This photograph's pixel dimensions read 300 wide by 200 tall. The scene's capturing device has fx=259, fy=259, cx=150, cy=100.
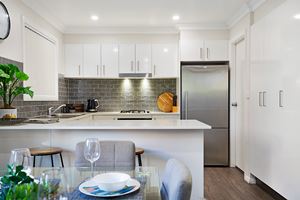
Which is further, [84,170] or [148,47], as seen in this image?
[148,47]

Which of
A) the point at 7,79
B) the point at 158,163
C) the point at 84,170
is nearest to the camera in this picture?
the point at 84,170

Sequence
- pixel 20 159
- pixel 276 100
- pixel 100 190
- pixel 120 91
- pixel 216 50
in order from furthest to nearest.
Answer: pixel 120 91 → pixel 216 50 → pixel 276 100 → pixel 100 190 → pixel 20 159

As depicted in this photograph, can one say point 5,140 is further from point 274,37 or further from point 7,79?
point 274,37

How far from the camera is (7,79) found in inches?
96.1

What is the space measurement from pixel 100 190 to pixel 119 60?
12.6 ft

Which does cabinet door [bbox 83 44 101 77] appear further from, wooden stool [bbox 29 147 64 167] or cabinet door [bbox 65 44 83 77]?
wooden stool [bbox 29 147 64 167]

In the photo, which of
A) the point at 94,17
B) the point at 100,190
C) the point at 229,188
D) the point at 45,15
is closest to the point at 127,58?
the point at 94,17

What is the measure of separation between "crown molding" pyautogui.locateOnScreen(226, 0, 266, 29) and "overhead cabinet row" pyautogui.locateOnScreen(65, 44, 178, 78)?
1.14 m

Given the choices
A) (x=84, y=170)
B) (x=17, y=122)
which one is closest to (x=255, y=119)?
(x=84, y=170)


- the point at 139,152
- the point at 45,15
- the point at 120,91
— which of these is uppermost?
the point at 45,15

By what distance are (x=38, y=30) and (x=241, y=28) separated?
10.2ft

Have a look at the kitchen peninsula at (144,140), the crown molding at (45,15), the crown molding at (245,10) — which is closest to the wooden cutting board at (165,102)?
the crown molding at (245,10)

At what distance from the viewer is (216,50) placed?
4730 millimetres

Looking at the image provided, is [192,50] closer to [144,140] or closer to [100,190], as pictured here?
[144,140]
